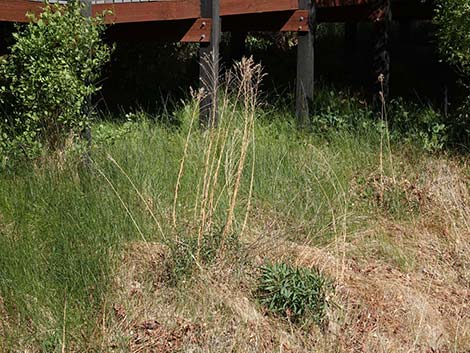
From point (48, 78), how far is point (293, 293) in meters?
2.44

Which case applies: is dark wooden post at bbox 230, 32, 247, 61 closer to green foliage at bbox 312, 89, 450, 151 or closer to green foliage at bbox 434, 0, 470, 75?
green foliage at bbox 312, 89, 450, 151

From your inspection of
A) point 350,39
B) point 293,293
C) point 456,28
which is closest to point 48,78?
point 293,293

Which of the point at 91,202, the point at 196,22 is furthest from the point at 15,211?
the point at 196,22

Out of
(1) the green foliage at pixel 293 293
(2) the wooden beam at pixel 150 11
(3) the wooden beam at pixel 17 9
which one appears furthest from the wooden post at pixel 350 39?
(1) the green foliage at pixel 293 293

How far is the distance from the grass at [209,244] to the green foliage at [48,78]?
0.25m

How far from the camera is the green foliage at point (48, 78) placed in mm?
6453

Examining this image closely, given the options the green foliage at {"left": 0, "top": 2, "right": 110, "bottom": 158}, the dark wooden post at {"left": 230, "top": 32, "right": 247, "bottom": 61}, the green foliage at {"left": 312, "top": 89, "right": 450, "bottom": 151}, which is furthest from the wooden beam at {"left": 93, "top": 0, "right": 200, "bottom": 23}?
the dark wooden post at {"left": 230, "top": 32, "right": 247, "bottom": 61}

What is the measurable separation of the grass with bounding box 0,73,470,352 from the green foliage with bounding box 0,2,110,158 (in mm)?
252

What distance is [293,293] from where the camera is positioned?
Answer: 510cm

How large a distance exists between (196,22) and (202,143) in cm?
155

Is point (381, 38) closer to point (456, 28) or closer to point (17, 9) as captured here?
point (456, 28)

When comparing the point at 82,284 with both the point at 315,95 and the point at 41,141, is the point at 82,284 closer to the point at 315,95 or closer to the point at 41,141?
the point at 41,141

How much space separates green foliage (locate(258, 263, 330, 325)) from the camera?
509 centimetres

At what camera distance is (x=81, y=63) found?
6715 mm
